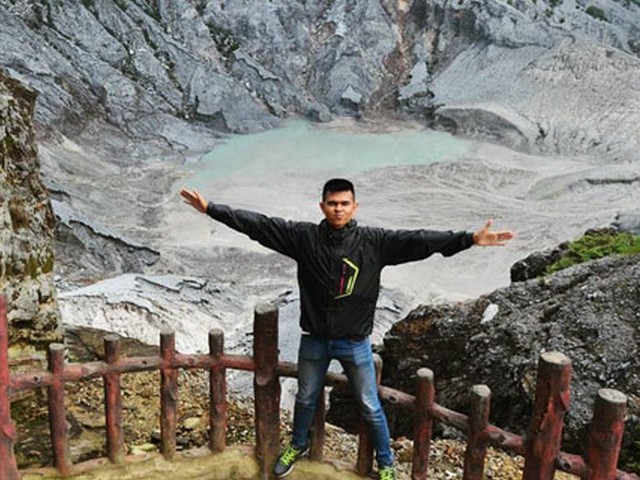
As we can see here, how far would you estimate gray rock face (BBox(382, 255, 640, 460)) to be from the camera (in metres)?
5.33

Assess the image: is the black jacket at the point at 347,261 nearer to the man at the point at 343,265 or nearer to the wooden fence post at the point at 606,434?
the man at the point at 343,265

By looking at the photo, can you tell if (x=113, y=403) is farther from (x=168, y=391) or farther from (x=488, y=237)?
(x=488, y=237)

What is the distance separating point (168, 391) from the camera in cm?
457

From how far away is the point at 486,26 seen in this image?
41000 mm

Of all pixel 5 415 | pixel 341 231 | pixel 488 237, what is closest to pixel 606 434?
pixel 488 237

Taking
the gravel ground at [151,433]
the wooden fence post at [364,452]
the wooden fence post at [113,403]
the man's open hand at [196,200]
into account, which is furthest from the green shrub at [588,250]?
the wooden fence post at [113,403]

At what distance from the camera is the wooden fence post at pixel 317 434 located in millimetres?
4676

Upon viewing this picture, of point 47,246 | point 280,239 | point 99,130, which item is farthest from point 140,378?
point 99,130

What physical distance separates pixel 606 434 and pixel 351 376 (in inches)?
58.1

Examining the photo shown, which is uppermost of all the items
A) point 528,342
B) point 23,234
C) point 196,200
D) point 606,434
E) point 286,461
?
point 196,200

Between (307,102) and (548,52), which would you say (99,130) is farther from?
(548,52)

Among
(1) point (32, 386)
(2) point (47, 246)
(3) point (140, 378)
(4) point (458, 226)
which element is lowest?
(4) point (458, 226)

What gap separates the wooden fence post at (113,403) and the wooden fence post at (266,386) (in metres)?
0.87

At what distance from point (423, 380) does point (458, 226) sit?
71.0 ft
